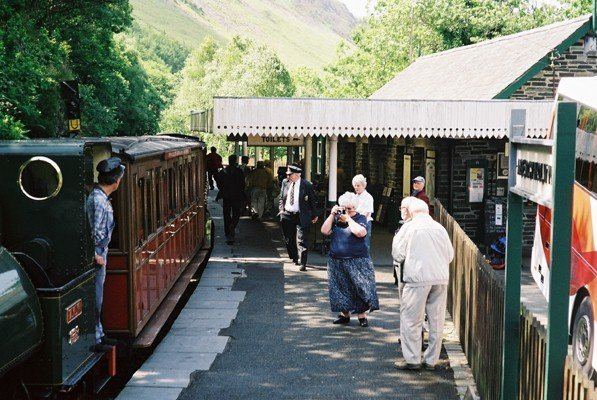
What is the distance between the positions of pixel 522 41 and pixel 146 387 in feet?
57.6

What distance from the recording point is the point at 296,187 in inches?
559

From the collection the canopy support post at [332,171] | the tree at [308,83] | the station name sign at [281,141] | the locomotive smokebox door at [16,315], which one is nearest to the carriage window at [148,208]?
the locomotive smokebox door at [16,315]

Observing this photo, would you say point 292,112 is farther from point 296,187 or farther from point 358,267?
point 358,267

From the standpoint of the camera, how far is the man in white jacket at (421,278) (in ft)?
26.3

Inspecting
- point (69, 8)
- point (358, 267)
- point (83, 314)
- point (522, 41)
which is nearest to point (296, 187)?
point (358, 267)

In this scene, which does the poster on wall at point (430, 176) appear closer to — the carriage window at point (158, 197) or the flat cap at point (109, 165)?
the carriage window at point (158, 197)

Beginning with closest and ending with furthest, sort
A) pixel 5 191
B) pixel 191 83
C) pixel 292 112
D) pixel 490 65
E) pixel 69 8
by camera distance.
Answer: pixel 5 191, pixel 292 112, pixel 490 65, pixel 69 8, pixel 191 83

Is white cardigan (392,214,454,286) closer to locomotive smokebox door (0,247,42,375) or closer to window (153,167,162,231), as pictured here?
window (153,167,162,231)

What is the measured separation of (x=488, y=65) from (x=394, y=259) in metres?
14.5

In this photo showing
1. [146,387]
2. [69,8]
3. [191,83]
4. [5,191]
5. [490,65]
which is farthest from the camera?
[191,83]

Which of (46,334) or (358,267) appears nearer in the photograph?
(46,334)

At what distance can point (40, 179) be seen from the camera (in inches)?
231

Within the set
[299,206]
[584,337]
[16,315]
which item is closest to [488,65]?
[299,206]

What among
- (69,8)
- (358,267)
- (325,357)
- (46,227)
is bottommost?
(325,357)
